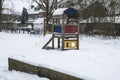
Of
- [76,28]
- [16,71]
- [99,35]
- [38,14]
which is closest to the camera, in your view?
[16,71]

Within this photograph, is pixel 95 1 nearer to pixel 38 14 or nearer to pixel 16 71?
pixel 16 71

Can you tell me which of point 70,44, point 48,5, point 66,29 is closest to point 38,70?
point 70,44

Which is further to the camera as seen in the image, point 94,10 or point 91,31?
point 91,31

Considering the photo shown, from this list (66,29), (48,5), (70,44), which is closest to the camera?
(70,44)

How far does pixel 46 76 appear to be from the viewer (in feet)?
28.9

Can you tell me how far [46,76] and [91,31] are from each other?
35.8 m

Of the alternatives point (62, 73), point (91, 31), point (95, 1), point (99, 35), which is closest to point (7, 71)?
point (62, 73)

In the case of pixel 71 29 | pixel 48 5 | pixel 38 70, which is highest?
pixel 48 5

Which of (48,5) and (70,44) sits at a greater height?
(48,5)

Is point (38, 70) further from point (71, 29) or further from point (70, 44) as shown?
point (71, 29)

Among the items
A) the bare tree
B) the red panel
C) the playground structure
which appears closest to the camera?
the playground structure

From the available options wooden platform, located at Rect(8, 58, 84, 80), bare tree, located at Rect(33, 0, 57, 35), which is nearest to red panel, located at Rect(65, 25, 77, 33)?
wooden platform, located at Rect(8, 58, 84, 80)

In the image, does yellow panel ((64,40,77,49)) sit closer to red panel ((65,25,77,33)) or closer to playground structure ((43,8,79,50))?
playground structure ((43,8,79,50))

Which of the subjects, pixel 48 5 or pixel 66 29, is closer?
pixel 66 29
